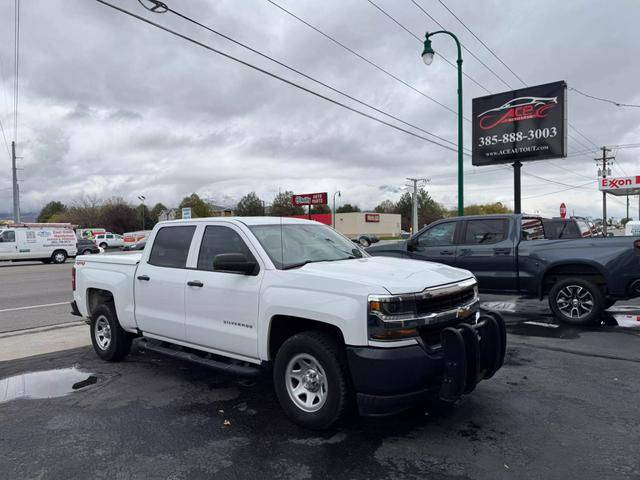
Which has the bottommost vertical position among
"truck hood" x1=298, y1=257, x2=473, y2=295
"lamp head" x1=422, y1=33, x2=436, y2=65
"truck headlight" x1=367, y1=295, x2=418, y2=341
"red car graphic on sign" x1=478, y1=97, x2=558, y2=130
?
"truck headlight" x1=367, y1=295, x2=418, y2=341

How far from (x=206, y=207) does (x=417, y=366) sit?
90841 millimetres

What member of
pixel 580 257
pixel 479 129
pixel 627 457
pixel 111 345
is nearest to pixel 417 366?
pixel 627 457

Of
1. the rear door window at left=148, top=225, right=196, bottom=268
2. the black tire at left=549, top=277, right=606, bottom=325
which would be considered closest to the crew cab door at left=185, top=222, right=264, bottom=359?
the rear door window at left=148, top=225, right=196, bottom=268

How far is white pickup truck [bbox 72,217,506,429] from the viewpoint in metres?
3.69

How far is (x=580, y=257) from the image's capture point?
804cm

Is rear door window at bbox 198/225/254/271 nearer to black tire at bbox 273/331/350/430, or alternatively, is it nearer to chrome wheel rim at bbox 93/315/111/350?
black tire at bbox 273/331/350/430

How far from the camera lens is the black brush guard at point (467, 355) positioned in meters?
3.70

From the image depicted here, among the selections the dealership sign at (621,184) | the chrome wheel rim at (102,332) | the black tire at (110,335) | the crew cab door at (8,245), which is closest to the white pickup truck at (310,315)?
the black tire at (110,335)

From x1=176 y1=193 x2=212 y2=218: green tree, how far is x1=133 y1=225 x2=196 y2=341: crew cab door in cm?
7406

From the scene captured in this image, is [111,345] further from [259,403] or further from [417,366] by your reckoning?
[417,366]

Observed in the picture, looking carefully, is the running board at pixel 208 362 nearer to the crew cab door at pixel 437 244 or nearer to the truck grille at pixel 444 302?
the truck grille at pixel 444 302

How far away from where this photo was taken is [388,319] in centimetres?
368

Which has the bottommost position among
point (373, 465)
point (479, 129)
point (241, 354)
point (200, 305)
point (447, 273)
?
point (373, 465)

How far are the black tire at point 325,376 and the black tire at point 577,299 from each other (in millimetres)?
5789
